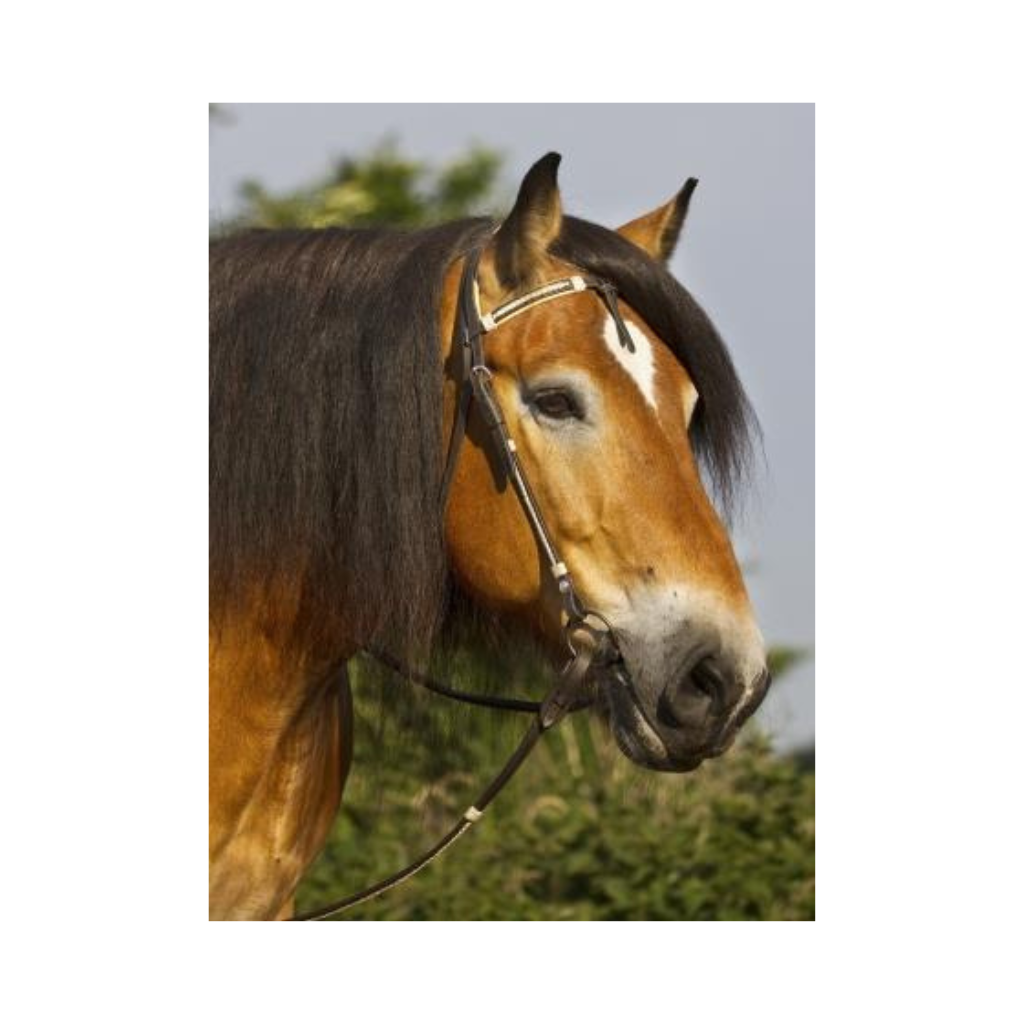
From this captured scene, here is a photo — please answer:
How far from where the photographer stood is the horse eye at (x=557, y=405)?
2.81m

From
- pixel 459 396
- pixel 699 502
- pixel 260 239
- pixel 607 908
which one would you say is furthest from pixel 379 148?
pixel 607 908

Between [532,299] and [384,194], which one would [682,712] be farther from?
[384,194]

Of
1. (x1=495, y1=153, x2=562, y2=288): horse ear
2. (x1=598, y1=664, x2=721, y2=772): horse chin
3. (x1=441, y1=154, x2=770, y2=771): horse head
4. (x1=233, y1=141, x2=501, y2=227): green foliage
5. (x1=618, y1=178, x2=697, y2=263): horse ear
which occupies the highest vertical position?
(x1=233, y1=141, x2=501, y2=227): green foliage

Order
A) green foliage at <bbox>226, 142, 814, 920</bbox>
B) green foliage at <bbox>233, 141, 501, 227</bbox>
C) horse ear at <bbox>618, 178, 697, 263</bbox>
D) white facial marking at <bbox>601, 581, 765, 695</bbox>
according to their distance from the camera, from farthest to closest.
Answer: green foliage at <bbox>226, 142, 814, 920</bbox> < green foliage at <bbox>233, 141, 501, 227</bbox> < horse ear at <bbox>618, 178, 697, 263</bbox> < white facial marking at <bbox>601, 581, 765, 695</bbox>

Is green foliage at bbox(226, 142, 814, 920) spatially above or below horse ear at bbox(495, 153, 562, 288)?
below

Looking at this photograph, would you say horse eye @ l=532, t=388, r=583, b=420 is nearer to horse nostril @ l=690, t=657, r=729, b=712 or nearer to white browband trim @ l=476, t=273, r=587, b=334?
white browband trim @ l=476, t=273, r=587, b=334

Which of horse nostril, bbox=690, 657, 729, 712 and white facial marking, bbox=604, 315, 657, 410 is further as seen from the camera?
white facial marking, bbox=604, 315, 657, 410

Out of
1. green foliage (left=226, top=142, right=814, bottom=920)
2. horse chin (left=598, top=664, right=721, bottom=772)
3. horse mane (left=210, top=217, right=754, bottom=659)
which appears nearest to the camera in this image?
horse chin (left=598, top=664, right=721, bottom=772)

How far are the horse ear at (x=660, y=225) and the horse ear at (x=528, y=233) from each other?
12.6 inches

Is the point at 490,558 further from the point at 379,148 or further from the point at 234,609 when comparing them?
the point at 379,148

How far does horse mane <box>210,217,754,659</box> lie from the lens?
290 cm

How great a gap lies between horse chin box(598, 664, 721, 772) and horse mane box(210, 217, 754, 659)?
38cm

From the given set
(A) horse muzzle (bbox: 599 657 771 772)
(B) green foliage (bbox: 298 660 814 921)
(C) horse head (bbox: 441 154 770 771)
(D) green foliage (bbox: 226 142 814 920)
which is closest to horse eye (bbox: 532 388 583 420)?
(C) horse head (bbox: 441 154 770 771)

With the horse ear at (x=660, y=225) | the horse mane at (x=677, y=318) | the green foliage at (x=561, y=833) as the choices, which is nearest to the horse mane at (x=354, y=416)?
the horse mane at (x=677, y=318)
